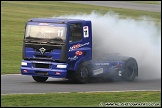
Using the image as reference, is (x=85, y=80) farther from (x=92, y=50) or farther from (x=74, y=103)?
(x=74, y=103)

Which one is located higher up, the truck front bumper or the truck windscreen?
the truck windscreen

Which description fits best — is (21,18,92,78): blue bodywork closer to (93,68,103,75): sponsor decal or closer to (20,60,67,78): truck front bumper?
(20,60,67,78): truck front bumper

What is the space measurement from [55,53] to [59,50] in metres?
0.19

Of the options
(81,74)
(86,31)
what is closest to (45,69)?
(81,74)

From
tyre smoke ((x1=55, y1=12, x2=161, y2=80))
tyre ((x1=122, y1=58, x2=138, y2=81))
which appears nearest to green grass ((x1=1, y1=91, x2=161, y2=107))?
tyre ((x1=122, y1=58, x2=138, y2=81))

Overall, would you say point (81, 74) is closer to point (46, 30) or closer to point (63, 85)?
point (63, 85)

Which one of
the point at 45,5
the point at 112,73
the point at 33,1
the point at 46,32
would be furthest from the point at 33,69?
the point at 33,1

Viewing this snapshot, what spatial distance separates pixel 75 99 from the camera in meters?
17.2

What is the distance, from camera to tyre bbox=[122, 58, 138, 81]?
24031 millimetres

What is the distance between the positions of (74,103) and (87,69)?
21.7 ft

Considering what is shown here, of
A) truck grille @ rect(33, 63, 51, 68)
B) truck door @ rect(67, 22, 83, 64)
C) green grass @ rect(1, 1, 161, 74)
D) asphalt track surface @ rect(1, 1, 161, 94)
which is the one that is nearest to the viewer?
asphalt track surface @ rect(1, 1, 161, 94)

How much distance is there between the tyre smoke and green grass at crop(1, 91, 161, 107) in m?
5.30

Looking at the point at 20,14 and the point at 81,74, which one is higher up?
the point at 20,14

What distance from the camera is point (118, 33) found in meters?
24.6
